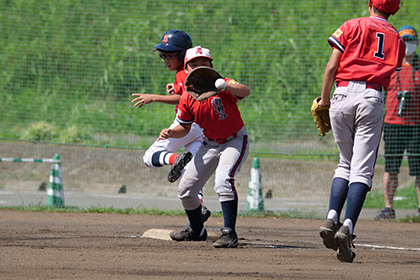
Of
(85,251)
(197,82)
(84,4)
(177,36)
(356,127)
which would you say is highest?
(84,4)

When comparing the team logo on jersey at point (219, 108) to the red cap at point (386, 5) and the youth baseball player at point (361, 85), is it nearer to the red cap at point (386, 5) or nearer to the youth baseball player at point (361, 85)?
the youth baseball player at point (361, 85)

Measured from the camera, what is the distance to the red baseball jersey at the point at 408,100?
8414 mm

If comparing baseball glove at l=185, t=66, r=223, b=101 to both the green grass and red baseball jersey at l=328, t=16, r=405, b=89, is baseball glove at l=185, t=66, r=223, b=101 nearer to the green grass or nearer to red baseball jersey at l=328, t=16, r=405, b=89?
red baseball jersey at l=328, t=16, r=405, b=89

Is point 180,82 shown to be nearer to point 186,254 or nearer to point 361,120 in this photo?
point 186,254

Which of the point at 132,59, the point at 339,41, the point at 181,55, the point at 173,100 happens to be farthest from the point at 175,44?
the point at 132,59

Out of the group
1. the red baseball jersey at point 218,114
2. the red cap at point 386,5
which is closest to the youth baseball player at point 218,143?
the red baseball jersey at point 218,114

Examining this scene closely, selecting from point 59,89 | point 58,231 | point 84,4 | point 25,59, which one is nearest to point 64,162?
point 59,89

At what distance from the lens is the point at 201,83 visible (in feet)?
15.7

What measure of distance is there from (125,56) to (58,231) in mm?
7328

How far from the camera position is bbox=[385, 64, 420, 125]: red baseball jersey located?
841 centimetres

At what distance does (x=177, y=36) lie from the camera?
19.1ft

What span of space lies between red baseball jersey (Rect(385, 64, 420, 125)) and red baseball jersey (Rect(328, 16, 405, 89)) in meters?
4.33

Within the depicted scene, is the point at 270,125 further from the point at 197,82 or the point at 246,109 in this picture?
the point at 197,82

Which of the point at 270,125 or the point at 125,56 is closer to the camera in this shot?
the point at 270,125
